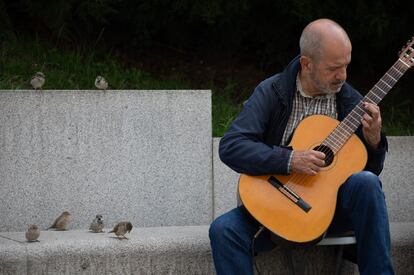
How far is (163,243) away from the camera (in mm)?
4926

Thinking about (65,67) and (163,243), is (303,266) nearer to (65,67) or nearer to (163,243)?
(163,243)

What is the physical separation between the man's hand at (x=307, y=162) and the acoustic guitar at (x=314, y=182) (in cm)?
9

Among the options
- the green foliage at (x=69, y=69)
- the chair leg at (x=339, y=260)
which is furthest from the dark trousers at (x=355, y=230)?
the green foliage at (x=69, y=69)

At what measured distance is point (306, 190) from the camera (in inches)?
172

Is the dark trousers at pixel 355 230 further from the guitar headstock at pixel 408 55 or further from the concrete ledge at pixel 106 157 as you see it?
the concrete ledge at pixel 106 157

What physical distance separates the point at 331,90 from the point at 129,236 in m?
1.37

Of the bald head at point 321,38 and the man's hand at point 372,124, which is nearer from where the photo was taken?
the man's hand at point 372,124

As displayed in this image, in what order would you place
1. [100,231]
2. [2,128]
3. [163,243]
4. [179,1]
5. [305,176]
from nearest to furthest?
[305,176] < [163,243] < [100,231] < [2,128] < [179,1]

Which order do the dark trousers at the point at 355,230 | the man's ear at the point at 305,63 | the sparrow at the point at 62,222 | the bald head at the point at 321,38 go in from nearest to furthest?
the dark trousers at the point at 355,230
the bald head at the point at 321,38
the man's ear at the point at 305,63
the sparrow at the point at 62,222

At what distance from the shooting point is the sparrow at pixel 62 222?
5555 mm

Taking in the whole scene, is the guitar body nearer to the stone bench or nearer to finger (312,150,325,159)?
finger (312,150,325,159)

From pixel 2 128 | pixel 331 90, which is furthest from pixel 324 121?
pixel 2 128

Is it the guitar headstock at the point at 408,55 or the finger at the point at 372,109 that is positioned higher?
the guitar headstock at the point at 408,55

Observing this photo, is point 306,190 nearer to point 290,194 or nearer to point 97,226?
point 290,194
